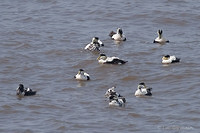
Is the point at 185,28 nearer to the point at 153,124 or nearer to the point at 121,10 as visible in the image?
the point at 121,10

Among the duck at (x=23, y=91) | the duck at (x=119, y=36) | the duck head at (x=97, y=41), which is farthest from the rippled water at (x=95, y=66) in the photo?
the duck head at (x=97, y=41)

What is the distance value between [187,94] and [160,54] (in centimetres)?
583

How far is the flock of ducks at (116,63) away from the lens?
26.2m

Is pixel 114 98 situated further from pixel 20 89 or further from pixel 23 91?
pixel 20 89

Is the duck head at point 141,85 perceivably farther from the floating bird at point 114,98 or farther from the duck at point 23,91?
the duck at point 23,91

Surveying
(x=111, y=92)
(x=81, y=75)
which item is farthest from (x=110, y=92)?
(x=81, y=75)

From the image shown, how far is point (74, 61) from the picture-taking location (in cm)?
3222

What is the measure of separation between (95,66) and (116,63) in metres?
0.87

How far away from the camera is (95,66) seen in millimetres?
31672

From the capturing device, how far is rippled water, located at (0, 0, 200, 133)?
24.7 meters

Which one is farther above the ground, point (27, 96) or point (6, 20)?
point (6, 20)

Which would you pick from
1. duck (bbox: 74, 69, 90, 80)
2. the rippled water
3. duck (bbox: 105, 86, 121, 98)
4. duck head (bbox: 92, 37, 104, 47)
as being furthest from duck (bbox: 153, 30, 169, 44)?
duck (bbox: 105, 86, 121, 98)

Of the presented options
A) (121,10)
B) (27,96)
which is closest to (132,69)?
(27,96)

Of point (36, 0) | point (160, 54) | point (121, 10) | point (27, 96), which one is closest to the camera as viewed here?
point (27, 96)
